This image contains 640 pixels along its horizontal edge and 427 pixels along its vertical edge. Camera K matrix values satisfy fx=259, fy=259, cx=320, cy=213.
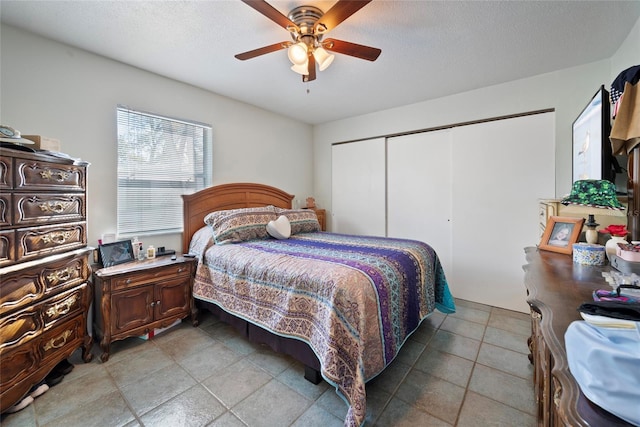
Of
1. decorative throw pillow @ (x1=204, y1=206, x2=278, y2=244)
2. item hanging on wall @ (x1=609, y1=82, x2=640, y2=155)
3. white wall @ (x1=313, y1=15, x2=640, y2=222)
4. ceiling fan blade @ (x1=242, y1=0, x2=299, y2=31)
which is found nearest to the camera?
item hanging on wall @ (x1=609, y1=82, x2=640, y2=155)

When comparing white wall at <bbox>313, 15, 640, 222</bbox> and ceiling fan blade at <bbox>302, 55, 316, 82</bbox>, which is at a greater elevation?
white wall at <bbox>313, 15, 640, 222</bbox>

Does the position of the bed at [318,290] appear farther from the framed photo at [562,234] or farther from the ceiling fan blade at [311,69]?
the ceiling fan blade at [311,69]

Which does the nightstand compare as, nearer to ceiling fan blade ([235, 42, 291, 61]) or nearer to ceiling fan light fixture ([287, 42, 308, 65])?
ceiling fan blade ([235, 42, 291, 61])

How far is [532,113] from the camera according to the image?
2840 mm

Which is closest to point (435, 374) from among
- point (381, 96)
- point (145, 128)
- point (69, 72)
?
point (381, 96)

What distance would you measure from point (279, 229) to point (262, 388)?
1570mm

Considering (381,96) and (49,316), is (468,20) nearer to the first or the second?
(381,96)

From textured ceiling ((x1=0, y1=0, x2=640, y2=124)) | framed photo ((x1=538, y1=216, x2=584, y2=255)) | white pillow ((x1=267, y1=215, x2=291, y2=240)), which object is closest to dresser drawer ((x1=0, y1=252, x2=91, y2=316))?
white pillow ((x1=267, y1=215, x2=291, y2=240))

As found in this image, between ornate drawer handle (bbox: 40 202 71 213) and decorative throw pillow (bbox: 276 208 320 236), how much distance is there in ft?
6.39

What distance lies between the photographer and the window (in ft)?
8.50

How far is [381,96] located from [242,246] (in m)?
2.58

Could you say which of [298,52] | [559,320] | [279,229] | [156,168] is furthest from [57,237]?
[559,320]

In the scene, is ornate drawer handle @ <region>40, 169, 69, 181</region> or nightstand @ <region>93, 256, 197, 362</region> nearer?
ornate drawer handle @ <region>40, 169, 69, 181</region>

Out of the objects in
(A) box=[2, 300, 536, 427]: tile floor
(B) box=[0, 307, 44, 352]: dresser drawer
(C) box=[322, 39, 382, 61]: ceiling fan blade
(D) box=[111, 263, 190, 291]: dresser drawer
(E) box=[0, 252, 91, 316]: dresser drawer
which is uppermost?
(C) box=[322, 39, 382, 61]: ceiling fan blade
